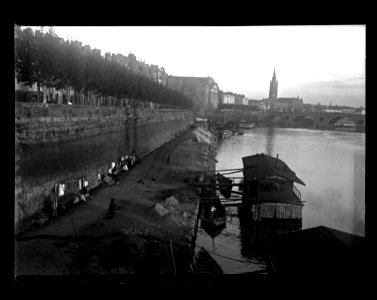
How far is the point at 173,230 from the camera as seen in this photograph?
11672 millimetres

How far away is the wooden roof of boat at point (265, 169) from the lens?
18.0 metres

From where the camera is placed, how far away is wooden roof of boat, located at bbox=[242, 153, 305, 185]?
59.0 feet

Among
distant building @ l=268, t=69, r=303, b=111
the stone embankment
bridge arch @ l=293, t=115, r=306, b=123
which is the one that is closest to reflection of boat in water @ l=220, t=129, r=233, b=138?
bridge arch @ l=293, t=115, r=306, b=123

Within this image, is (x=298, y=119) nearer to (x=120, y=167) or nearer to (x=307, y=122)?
(x=307, y=122)

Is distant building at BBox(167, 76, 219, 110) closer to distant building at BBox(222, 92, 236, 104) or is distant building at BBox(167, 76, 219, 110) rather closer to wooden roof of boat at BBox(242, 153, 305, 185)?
distant building at BBox(222, 92, 236, 104)

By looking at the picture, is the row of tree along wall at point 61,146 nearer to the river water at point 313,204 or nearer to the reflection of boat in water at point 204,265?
the reflection of boat in water at point 204,265

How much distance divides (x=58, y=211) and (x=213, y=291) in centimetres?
933

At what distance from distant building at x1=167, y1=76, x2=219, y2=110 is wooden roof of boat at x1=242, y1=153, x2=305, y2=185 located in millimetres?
70096

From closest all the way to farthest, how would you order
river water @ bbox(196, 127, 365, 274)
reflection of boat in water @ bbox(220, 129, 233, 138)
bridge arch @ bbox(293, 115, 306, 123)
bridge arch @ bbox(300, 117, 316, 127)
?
river water @ bbox(196, 127, 365, 274)
reflection of boat in water @ bbox(220, 129, 233, 138)
bridge arch @ bbox(293, 115, 306, 123)
bridge arch @ bbox(300, 117, 316, 127)

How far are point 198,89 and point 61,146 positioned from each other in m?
85.6

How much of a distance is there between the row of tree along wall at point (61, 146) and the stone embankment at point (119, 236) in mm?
815

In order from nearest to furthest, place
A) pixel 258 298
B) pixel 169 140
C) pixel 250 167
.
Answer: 1. pixel 258 298
2. pixel 250 167
3. pixel 169 140
